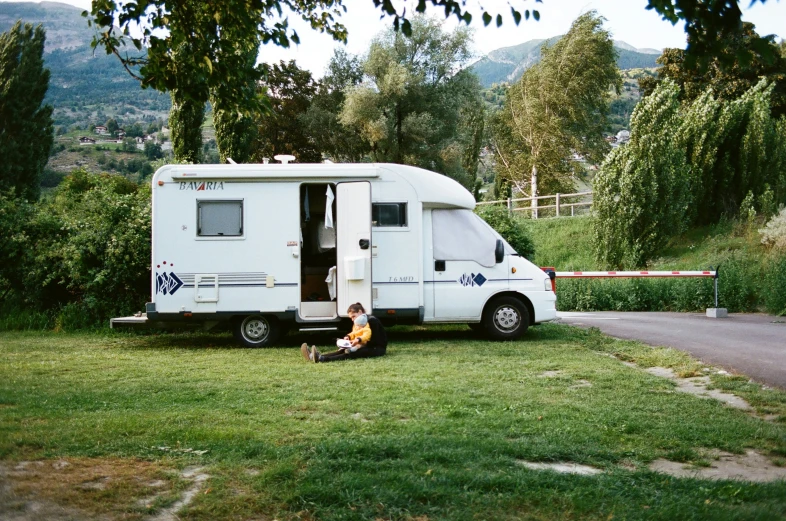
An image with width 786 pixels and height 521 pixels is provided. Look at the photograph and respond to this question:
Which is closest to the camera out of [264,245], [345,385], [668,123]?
[345,385]

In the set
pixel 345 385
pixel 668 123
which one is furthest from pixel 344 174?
pixel 668 123

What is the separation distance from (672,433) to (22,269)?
13.7 metres

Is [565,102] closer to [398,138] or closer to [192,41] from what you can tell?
[398,138]

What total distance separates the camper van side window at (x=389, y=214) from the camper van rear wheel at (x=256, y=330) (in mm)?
2448

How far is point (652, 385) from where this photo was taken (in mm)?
8344

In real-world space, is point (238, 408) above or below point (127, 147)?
below

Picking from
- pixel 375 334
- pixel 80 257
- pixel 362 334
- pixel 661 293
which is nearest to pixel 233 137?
pixel 80 257

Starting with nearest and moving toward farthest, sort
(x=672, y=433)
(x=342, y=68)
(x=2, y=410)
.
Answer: (x=672, y=433) < (x=2, y=410) < (x=342, y=68)

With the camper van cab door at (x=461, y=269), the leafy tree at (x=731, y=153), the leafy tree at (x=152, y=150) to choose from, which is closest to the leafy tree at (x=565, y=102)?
the leafy tree at (x=731, y=153)

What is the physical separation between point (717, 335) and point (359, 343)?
659cm

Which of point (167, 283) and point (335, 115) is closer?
point (167, 283)

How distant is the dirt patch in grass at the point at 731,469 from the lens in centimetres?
504

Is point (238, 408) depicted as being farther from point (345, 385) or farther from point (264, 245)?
point (264, 245)

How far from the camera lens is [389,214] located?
41.3ft
